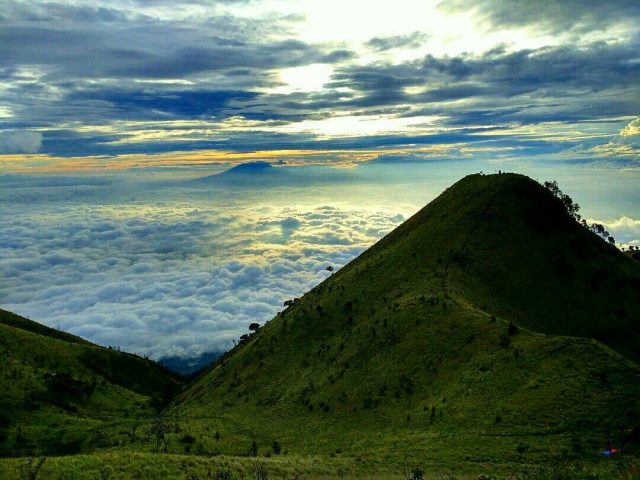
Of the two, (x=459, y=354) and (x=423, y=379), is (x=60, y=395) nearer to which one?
(x=423, y=379)

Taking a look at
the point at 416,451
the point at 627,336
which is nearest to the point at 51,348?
the point at 416,451

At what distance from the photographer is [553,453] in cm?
3372

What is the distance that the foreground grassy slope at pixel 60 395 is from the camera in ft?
202

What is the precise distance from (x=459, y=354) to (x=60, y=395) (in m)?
81.0

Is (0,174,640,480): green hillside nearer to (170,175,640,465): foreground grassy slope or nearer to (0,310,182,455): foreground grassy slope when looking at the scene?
(170,175,640,465): foreground grassy slope

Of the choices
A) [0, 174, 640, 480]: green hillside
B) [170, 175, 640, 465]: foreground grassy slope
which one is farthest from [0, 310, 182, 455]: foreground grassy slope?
[170, 175, 640, 465]: foreground grassy slope

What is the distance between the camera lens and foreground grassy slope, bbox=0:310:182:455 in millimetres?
61656

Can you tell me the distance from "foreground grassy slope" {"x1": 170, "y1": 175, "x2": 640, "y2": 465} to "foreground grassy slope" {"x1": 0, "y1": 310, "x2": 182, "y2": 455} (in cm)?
1645

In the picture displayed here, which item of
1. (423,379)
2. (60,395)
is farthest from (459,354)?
(60,395)

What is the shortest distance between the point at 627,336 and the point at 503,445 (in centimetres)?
4895

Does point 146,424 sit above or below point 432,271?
below

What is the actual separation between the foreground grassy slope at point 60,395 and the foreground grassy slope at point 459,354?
16449 mm

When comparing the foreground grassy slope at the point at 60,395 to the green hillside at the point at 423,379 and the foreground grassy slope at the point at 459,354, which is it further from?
the foreground grassy slope at the point at 459,354

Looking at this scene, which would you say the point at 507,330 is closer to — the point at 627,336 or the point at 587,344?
the point at 587,344
